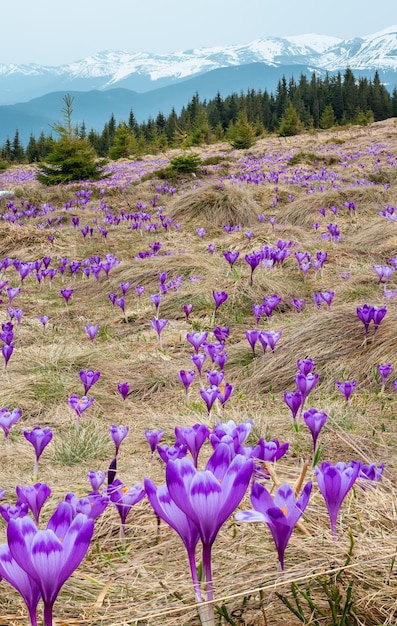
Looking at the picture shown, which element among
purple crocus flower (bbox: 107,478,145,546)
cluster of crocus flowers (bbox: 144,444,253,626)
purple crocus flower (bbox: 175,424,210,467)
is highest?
cluster of crocus flowers (bbox: 144,444,253,626)

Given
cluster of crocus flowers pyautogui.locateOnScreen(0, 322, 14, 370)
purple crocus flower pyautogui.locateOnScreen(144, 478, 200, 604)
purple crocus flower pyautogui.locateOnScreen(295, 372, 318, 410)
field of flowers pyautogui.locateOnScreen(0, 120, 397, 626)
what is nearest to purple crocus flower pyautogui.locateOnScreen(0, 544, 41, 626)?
field of flowers pyautogui.locateOnScreen(0, 120, 397, 626)

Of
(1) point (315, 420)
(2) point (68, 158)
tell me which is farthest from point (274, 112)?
(1) point (315, 420)

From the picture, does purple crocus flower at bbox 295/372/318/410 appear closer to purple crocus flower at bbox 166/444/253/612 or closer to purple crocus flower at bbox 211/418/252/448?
purple crocus flower at bbox 211/418/252/448

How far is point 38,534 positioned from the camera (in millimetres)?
1019

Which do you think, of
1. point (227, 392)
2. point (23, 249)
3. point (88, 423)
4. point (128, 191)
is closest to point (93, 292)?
point (23, 249)

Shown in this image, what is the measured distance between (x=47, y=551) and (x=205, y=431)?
94cm

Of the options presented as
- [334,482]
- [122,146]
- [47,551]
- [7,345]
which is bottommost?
[7,345]

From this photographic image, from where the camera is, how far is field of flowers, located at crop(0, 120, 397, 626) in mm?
1214

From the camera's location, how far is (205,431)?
1.91 metres

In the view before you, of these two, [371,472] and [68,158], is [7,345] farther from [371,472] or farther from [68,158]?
[68,158]

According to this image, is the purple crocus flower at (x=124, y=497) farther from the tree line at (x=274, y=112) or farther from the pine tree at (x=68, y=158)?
the tree line at (x=274, y=112)

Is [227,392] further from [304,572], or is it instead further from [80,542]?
[80,542]

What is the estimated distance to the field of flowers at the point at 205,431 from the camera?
47.8 inches

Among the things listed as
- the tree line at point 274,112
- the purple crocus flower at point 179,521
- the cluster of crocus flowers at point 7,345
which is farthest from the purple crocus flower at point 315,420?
the tree line at point 274,112
